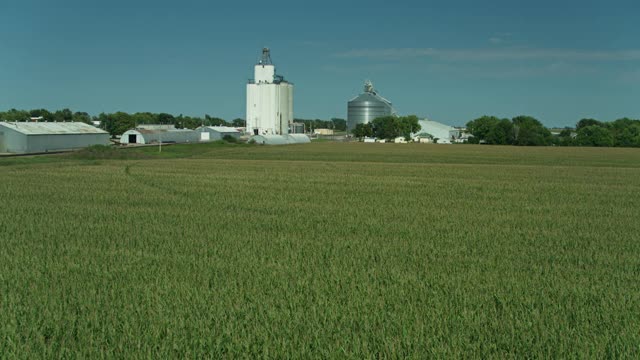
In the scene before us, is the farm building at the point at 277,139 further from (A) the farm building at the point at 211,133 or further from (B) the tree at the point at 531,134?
(B) the tree at the point at 531,134

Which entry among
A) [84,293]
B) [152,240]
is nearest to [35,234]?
[152,240]

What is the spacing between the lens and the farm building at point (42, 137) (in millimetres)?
69375

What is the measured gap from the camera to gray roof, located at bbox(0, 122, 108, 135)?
69.9 metres

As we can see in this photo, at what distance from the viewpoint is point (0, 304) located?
1046 centimetres

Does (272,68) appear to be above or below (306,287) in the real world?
above

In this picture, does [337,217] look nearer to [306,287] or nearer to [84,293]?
[306,287]

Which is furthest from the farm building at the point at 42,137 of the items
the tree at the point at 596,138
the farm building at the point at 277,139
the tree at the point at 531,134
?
the tree at the point at 596,138

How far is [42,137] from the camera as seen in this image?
72.3 m

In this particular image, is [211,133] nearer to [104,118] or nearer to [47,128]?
[104,118]

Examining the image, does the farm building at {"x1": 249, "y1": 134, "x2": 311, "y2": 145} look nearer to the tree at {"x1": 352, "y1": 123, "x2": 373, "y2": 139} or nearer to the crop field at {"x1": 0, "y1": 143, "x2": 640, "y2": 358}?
the tree at {"x1": 352, "y1": 123, "x2": 373, "y2": 139}

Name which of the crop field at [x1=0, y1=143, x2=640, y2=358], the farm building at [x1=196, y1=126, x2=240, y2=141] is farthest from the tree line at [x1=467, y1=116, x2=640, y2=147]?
the crop field at [x1=0, y1=143, x2=640, y2=358]

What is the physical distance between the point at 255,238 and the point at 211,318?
7680 millimetres

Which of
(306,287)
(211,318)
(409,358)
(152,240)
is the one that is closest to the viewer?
(409,358)

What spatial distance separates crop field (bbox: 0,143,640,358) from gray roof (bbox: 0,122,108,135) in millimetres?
47590
